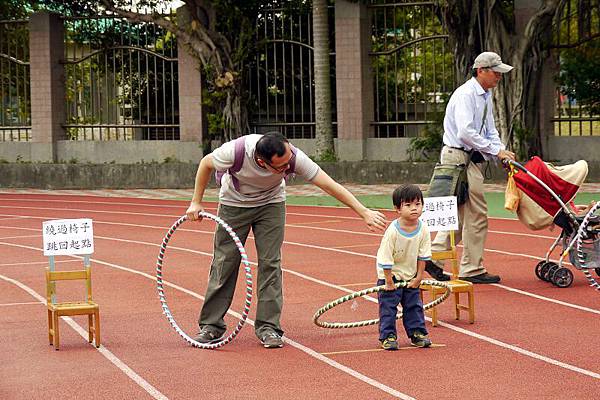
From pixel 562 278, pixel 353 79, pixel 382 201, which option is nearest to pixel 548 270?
pixel 562 278

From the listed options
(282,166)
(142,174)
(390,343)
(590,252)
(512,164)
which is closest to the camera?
(282,166)

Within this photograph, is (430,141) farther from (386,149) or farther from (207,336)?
(207,336)

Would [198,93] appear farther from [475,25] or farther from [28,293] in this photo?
[28,293]

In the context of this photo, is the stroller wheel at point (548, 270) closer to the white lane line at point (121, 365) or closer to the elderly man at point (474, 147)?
the elderly man at point (474, 147)

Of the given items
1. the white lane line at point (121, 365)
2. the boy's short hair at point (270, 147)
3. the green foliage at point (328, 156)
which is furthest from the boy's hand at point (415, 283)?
the green foliage at point (328, 156)

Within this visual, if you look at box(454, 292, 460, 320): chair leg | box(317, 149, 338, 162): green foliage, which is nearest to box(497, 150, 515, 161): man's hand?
box(454, 292, 460, 320): chair leg

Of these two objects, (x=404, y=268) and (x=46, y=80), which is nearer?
(x=404, y=268)

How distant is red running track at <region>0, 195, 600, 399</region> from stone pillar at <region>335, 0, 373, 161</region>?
12224 millimetres

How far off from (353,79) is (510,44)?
4.00 m

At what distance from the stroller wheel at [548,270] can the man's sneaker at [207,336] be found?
12.2ft

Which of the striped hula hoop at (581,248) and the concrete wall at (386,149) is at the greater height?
the concrete wall at (386,149)

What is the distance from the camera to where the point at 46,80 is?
30.3 meters

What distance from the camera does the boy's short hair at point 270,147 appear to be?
8570 millimetres

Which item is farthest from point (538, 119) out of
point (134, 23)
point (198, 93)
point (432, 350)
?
point (432, 350)
